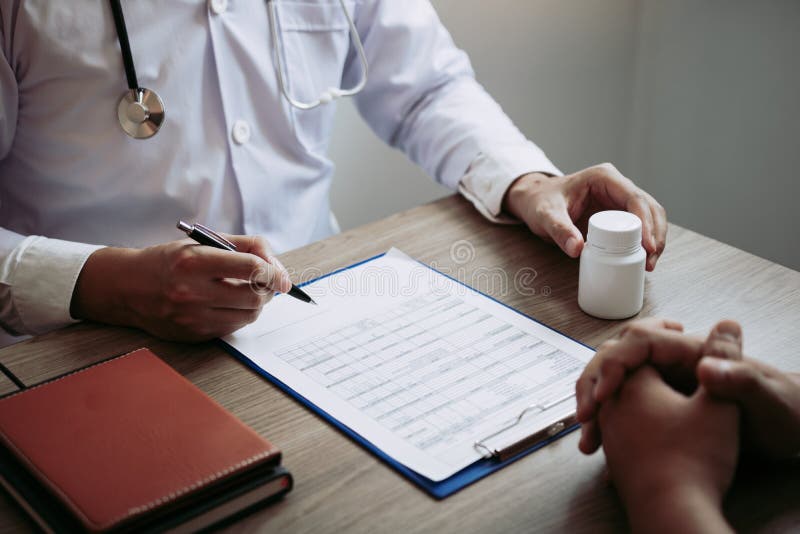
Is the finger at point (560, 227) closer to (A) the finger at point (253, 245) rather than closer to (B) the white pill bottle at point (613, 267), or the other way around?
(B) the white pill bottle at point (613, 267)

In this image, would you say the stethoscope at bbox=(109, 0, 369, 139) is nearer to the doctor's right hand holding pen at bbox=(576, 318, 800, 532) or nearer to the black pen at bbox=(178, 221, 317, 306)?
the black pen at bbox=(178, 221, 317, 306)

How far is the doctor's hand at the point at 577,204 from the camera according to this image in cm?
101

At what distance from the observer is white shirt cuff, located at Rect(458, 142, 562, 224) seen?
1.16 m

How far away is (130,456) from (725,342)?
20.3 inches

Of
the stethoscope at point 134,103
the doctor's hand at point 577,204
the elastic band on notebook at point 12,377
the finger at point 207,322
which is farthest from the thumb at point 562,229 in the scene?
the elastic band on notebook at point 12,377

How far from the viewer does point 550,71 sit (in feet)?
6.79

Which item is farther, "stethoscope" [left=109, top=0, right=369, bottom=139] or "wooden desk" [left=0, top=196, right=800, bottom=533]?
"stethoscope" [left=109, top=0, right=369, bottom=139]

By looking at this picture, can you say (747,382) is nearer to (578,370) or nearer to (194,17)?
(578,370)

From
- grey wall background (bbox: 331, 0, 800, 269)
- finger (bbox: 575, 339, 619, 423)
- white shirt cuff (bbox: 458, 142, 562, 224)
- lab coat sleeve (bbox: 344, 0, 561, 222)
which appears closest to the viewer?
finger (bbox: 575, 339, 619, 423)

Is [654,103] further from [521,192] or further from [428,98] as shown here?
[521,192]

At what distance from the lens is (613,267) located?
0.90 m

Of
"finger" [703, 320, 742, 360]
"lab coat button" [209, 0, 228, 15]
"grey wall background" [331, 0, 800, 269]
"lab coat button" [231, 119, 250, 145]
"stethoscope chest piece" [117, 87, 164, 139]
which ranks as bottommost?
"grey wall background" [331, 0, 800, 269]

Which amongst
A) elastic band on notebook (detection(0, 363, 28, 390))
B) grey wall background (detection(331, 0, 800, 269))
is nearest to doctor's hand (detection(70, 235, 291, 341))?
elastic band on notebook (detection(0, 363, 28, 390))

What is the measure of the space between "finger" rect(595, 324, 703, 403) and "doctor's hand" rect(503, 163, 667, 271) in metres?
0.30
